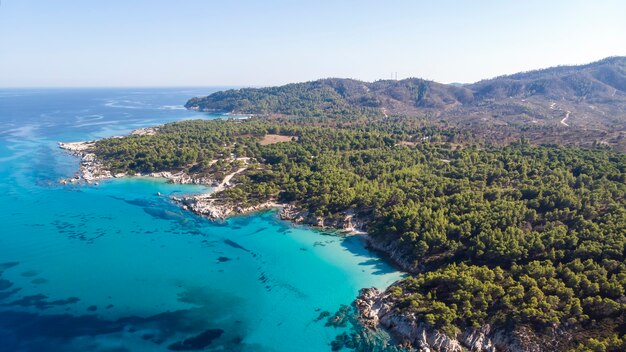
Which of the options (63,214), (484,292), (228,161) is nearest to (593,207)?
(484,292)

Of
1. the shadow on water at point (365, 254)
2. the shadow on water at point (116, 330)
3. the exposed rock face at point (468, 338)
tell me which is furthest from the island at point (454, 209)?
the shadow on water at point (116, 330)

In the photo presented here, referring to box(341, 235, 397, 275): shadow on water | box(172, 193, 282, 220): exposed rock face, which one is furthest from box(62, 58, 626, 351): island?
box(341, 235, 397, 275): shadow on water

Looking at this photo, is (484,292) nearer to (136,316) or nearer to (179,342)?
(179,342)

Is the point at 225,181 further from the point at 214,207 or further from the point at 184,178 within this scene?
the point at 214,207

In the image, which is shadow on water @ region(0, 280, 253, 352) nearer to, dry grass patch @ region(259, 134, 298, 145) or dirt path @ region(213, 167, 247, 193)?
dirt path @ region(213, 167, 247, 193)

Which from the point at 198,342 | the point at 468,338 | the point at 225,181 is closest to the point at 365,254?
the point at 468,338
